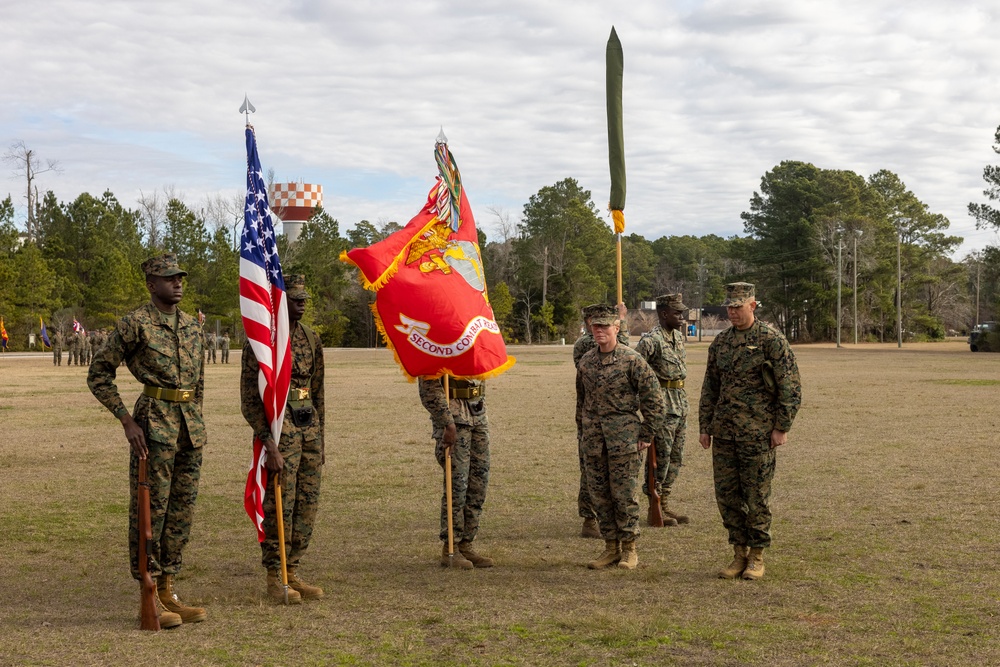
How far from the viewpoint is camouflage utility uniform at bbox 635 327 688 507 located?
360 inches

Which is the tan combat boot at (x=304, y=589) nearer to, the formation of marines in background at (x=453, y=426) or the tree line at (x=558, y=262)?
the formation of marines in background at (x=453, y=426)

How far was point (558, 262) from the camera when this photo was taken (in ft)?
294

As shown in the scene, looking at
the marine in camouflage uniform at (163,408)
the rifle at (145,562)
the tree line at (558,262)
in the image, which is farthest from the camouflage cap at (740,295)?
the tree line at (558,262)

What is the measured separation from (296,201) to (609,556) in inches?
2979

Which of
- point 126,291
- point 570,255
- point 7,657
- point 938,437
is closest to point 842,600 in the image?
point 7,657

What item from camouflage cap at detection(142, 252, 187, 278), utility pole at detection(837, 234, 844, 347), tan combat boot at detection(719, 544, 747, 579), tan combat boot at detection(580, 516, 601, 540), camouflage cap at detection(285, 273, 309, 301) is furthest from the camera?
utility pole at detection(837, 234, 844, 347)

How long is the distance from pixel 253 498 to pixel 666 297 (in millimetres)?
4398

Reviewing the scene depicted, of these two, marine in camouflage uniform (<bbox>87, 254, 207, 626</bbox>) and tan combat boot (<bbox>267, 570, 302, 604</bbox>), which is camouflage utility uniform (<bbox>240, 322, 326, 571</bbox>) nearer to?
tan combat boot (<bbox>267, 570, 302, 604</bbox>)

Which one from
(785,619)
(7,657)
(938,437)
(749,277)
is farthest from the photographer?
(749,277)

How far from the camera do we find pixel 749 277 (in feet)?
290

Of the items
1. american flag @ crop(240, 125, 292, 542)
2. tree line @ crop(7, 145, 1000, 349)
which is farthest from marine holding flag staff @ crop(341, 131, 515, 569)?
tree line @ crop(7, 145, 1000, 349)

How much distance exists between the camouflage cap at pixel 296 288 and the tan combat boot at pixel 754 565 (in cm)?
379

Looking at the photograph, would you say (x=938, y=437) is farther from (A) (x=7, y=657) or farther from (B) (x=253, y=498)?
(A) (x=7, y=657)

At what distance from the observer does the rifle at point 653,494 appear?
8.98 meters
